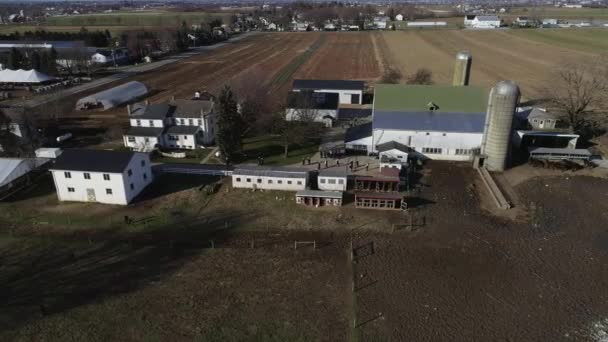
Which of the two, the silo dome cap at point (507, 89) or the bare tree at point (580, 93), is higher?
the silo dome cap at point (507, 89)

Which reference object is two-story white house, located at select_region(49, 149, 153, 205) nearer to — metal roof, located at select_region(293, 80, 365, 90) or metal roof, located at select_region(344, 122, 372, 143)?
metal roof, located at select_region(344, 122, 372, 143)

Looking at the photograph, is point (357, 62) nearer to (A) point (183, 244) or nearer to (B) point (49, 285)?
(A) point (183, 244)

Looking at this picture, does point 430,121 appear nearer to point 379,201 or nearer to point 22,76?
point 379,201

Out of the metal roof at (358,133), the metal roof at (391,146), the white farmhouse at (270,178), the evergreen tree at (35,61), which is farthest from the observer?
the evergreen tree at (35,61)

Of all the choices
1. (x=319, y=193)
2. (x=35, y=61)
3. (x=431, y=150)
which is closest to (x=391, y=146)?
(x=431, y=150)

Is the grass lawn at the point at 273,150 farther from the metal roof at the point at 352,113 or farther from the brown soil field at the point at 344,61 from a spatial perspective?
the brown soil field at the point at 344,61

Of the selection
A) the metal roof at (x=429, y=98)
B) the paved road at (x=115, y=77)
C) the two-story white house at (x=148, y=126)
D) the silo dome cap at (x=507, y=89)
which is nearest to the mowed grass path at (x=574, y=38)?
the metal roof at (x=429, y=98)
